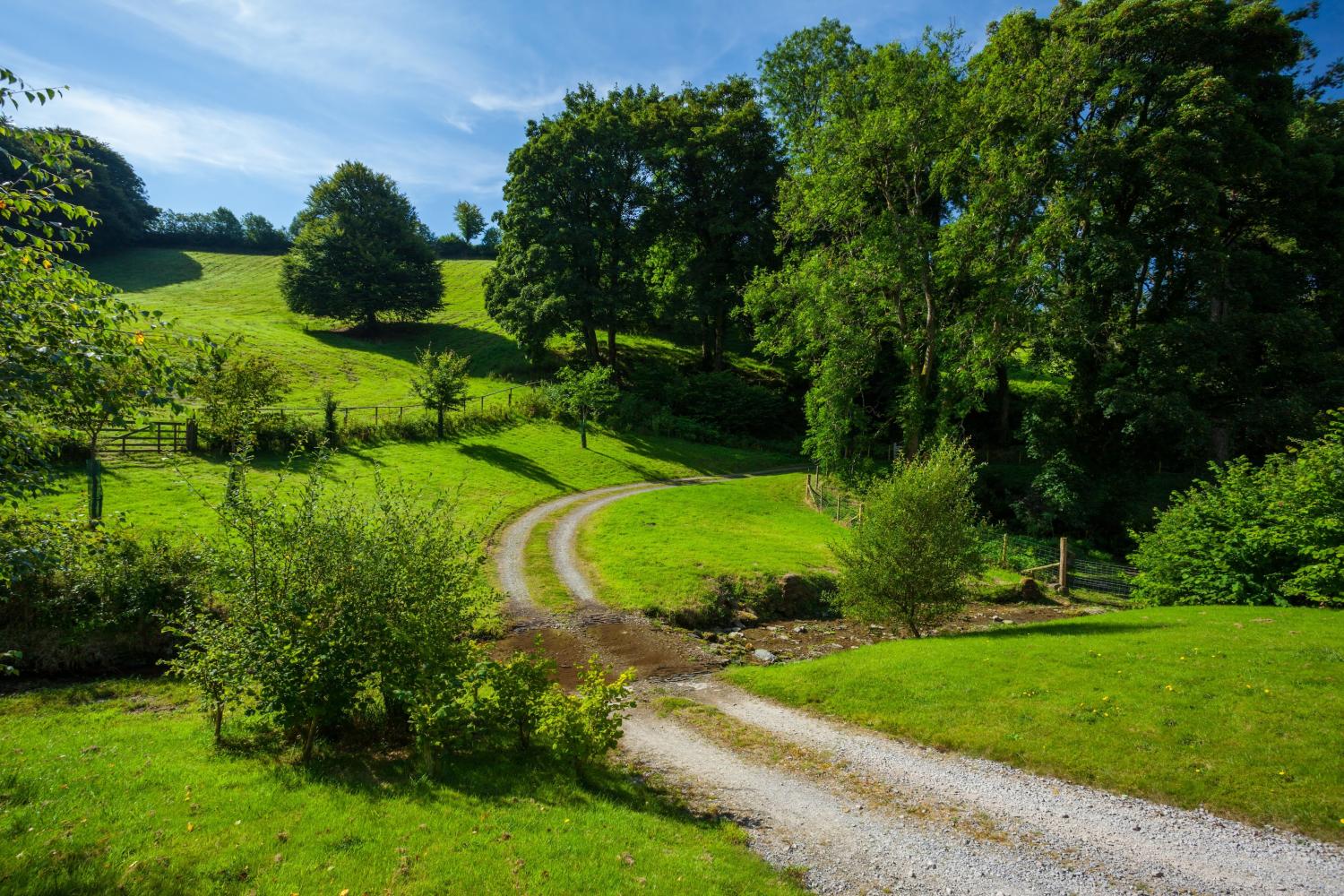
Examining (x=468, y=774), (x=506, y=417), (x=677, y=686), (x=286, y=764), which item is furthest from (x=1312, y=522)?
(x=506, y=417)

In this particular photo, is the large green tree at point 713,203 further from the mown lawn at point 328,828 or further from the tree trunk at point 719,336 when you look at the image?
the mown lawn at point 328,828

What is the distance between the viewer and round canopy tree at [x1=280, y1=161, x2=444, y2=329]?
60781 mm

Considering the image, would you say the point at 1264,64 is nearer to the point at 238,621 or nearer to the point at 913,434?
the point at 913,434

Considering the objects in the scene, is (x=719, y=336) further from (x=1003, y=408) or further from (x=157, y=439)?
(x=157, y=439)

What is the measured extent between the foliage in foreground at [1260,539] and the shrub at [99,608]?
99.9 ft

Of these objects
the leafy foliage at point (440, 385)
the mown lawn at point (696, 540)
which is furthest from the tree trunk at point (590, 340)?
the mown lawn at point (696, 540)

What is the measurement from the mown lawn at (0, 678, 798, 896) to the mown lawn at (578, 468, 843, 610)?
423 inches

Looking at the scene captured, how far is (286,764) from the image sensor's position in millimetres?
9398

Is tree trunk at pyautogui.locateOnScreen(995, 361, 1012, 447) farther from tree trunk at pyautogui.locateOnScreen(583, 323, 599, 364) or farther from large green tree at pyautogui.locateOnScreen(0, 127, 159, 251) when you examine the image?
large green tree at pyautogui.locateOnScreen(0, 127, 159, 251)

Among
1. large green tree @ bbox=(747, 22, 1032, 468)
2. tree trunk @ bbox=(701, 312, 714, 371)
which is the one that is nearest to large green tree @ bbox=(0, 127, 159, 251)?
tree trunk @ bbox=(701, 312, 714, 371)

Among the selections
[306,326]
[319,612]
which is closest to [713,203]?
[306,326]

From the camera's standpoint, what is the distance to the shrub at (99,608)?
14.7 m

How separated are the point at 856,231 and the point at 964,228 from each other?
21.3 feet

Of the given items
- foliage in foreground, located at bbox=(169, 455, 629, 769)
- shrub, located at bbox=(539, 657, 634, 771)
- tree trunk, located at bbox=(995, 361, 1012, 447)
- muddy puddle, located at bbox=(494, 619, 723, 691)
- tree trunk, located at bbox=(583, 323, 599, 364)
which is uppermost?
tree trunk, located at bbox=(583, 323, 599, 364)
